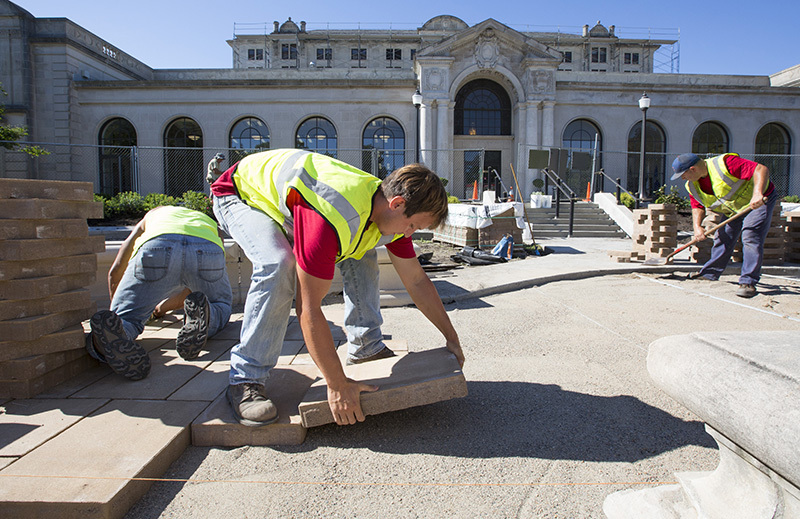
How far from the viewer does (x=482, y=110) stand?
24.2m

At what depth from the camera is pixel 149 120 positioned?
2233 cm

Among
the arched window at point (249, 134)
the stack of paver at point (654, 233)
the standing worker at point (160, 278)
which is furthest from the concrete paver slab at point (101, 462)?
the arched window at point (249, 134)

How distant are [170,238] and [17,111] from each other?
81.0ft

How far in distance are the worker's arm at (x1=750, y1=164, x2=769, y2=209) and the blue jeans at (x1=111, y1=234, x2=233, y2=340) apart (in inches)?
235

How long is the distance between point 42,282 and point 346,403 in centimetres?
190

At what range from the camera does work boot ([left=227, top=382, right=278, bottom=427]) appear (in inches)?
84.0

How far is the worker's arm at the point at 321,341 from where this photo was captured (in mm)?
1909

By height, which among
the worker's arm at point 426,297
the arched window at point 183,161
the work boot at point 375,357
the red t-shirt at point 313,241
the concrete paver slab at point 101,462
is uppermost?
the arched window at point 183,161

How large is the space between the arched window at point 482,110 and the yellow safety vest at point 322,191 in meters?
23.0

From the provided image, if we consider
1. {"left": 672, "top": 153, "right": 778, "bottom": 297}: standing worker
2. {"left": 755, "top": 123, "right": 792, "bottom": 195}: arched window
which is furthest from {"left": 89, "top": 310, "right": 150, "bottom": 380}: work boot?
{"left": 755, "top": 123, "right": 792, "bottom": 195}: arched window

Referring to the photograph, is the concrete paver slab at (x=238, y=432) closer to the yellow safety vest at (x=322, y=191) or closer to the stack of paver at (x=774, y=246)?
the yellow safety vest at (x=322, y=191)

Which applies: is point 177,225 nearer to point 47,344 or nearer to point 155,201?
point 47,344

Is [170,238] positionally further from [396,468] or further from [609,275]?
[609,275]

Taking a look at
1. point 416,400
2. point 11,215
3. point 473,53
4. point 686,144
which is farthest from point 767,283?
point 686,144
